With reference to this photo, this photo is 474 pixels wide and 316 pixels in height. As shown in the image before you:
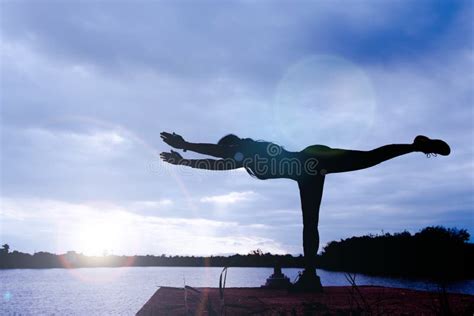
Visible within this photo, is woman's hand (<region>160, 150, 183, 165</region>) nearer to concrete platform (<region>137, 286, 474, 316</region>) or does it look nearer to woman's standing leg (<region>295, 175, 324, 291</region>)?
concrete platform (<region>137, 286, 474, 316</region>)

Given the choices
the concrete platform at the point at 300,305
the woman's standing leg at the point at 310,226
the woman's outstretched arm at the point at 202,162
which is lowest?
the concrete platform at the point at 300,305

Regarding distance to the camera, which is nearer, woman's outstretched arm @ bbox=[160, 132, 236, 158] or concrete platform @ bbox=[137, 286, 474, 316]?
concrete platform @ bbox=[137, 286, 474, 316]

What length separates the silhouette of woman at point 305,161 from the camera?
6375mm

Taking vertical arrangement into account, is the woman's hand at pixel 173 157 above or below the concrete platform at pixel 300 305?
above

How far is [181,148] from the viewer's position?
6148 millimetres

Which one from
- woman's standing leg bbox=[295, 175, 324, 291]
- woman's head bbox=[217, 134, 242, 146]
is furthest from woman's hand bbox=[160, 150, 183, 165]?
woman's standing leg bbox=[295, 175, 324, 291]

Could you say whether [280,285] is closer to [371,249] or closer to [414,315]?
[414,315]

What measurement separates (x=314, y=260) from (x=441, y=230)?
90536 millimetres

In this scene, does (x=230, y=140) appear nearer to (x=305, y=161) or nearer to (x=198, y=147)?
(x=198, y=147)

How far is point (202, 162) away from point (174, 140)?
690 mm

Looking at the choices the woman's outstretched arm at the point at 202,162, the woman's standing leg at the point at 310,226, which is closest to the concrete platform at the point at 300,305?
the woman's standing leg at the point at 310,226

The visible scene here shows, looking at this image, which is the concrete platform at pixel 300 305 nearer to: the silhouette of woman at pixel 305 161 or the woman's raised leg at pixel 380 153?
the silhouette of woman at pixel 305 161

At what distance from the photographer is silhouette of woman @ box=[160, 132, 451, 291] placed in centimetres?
638

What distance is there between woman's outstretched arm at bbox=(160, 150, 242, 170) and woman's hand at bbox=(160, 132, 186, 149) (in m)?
0.55
